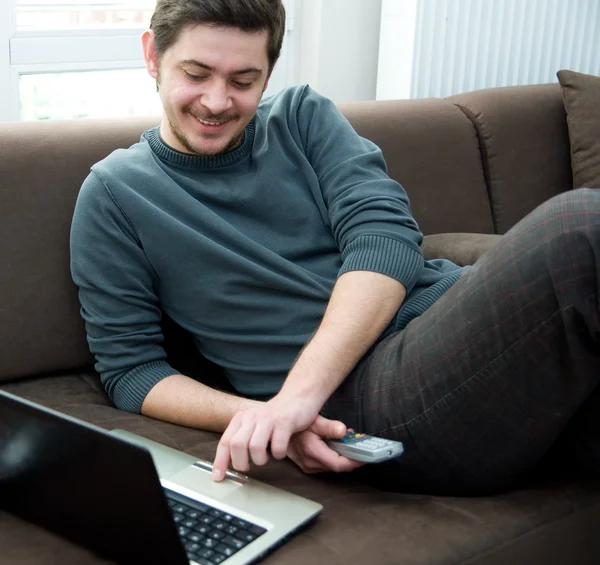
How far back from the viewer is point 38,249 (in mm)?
1574

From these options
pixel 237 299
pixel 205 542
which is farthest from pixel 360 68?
pixel 205 542

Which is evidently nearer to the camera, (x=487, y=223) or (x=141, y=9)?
(x=487, y=223)

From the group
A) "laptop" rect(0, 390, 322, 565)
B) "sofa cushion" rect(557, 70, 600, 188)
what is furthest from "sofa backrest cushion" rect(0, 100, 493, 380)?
"sofa cushion" rect(557, 70, 600, 188)

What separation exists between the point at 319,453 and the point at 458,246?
69 cm

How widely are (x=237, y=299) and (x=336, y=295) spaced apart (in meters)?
0.17

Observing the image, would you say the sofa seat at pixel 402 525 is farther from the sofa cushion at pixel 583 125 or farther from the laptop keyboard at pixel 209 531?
the sofa cushion at pixel 583 125

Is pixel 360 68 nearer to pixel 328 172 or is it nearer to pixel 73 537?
pixel 328 172

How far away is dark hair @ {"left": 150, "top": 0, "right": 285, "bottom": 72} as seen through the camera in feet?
4.73

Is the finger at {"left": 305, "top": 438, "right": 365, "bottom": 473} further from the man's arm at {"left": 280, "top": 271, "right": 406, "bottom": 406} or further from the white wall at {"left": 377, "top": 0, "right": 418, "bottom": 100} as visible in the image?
the white wall at {"left": 377, "top": 0, "right": 418, "bottom": 100}

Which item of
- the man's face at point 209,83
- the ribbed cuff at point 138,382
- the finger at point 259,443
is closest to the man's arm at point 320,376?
the finger at point 259,443

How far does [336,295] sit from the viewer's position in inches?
57.6

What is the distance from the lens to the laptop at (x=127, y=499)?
0.96 m

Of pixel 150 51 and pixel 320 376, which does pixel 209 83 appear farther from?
pixel 320 376

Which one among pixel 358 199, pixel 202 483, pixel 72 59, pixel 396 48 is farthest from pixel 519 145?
pixel 202 483
